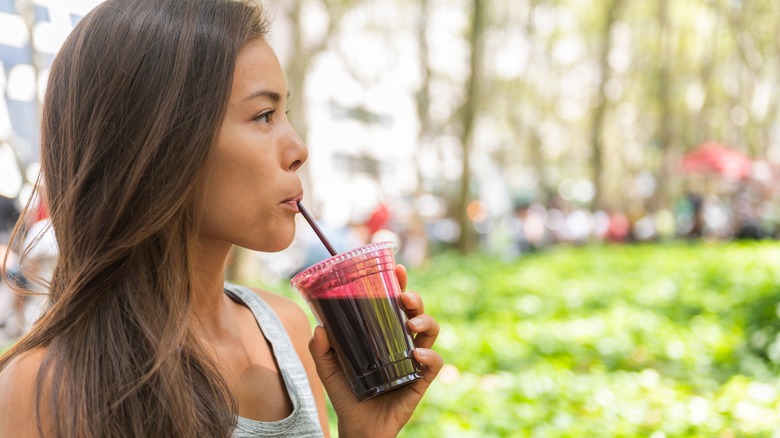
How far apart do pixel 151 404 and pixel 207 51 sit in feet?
2.08

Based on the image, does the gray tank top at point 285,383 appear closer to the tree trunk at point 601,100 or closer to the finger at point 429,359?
the finger at point 429,359

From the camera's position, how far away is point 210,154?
1.49 metres

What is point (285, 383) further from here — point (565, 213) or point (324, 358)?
point (565, 213)

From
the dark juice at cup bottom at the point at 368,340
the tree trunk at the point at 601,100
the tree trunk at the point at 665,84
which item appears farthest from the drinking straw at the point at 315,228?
the tree trunk at the point at 665,84

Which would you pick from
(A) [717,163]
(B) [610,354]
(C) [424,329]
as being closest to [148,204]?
(C) [424,329]

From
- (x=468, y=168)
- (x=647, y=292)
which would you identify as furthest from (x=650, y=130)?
(x=647, y=292)

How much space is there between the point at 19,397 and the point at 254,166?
565mm

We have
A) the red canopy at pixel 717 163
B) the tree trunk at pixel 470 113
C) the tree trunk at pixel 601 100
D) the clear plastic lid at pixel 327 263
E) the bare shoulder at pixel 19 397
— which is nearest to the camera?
the bare shoulder at pixel 19 397

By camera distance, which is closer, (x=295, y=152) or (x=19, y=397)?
(x=19, y=397)

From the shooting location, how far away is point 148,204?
1455 mm

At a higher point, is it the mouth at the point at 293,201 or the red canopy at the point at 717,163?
the mouth at the point at 293,201

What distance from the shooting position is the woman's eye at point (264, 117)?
61.4 inches

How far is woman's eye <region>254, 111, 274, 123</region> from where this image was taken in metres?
1.56

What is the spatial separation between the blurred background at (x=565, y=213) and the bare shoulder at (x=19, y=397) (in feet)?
2.90
